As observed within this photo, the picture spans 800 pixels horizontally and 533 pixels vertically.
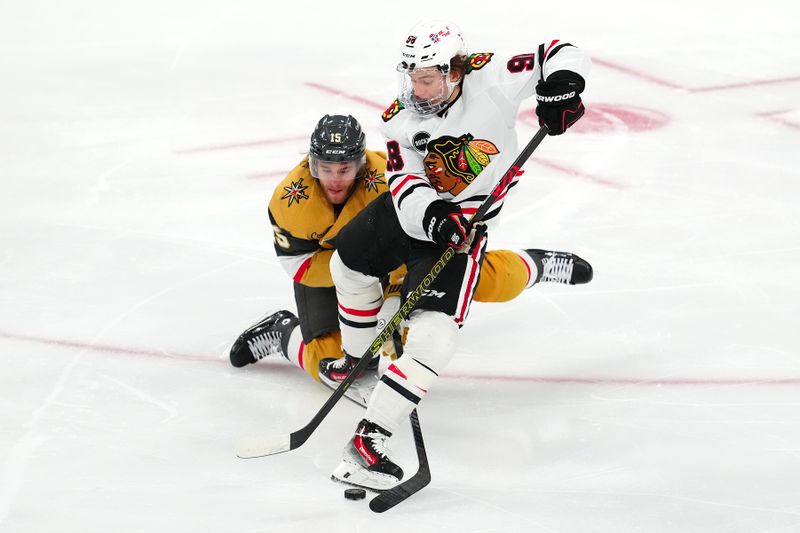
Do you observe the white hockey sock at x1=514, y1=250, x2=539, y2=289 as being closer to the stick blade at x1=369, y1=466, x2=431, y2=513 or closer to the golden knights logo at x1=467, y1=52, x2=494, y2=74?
the golden knights logo at x1=467, y1=52, x2=494, y2=74

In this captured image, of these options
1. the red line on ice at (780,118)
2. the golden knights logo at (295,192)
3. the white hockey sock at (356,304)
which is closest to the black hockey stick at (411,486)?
the white hockey sock at (356,304)

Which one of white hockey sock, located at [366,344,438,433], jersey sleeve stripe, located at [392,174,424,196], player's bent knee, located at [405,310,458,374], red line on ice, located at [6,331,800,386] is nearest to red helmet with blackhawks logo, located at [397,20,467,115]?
jersey sleeve stripe, located at [392,174,424,196]

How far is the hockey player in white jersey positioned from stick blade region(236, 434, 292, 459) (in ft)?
0.66

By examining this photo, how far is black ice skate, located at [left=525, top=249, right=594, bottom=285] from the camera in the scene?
10.9 feet

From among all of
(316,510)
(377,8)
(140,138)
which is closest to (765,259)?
(316,510)

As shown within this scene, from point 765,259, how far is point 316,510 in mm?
1987

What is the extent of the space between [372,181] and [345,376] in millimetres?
530

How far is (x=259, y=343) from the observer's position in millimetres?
3262

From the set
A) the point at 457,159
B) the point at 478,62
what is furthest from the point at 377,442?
the point at 478,62

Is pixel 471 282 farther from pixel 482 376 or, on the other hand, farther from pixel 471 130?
pixel 482 376

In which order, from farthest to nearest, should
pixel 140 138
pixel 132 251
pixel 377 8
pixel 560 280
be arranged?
pixel 377 8, pixel 140 138, pixel 132 251, pixel 560 280

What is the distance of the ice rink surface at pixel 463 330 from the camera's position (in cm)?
256

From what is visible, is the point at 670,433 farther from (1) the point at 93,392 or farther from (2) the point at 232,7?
(2) the point at 232,7

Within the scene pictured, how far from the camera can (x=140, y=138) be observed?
5234 millimetres
